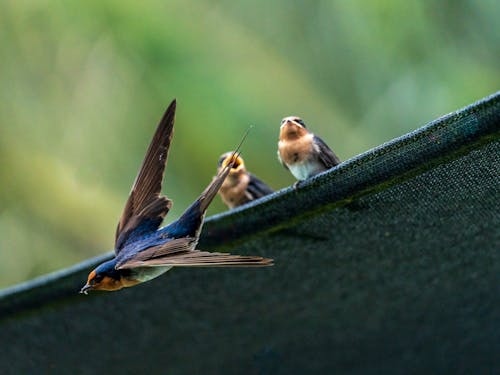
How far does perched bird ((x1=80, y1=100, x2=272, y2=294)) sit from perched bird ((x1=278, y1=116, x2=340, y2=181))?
1.84ft

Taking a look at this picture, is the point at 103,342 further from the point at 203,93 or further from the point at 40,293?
the point at 203,93

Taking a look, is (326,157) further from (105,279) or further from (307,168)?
(105,279)

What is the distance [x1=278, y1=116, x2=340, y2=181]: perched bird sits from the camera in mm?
2459

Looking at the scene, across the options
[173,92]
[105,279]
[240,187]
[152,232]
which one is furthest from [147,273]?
[173,92]

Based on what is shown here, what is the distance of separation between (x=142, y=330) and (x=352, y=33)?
2.97m

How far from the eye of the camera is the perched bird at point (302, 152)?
246 centimetres

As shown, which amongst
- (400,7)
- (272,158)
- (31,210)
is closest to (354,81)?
(400,7)

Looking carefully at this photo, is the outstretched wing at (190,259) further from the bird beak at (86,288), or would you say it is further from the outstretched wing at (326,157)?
the outstretched wing at (326,157)

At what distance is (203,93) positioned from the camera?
383 centimetres

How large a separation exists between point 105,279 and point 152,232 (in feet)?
0.74

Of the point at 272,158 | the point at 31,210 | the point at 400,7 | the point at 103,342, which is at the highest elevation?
the point at 400,7

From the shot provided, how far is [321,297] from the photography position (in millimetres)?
1805

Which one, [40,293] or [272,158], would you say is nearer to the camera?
[40,293]

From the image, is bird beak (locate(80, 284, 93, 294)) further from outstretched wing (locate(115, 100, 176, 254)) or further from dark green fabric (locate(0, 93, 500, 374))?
outstretched wing (locate(115, 100, 176, 254))
